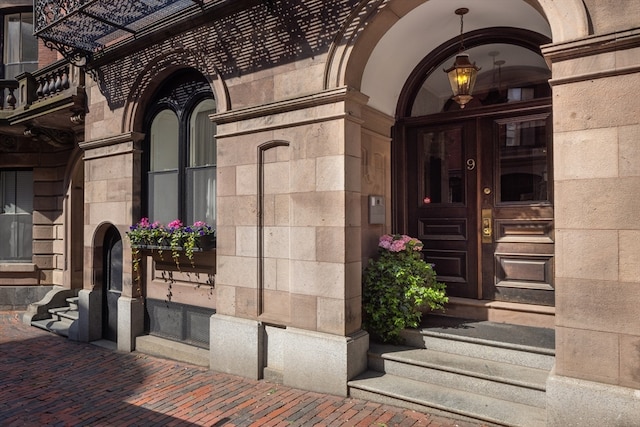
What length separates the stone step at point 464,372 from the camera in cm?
411

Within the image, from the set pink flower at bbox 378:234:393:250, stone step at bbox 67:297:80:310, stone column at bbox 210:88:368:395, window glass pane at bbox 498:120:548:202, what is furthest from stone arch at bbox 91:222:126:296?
window glass pane at bbox 498:120:548:202

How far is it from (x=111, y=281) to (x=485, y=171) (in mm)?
7037

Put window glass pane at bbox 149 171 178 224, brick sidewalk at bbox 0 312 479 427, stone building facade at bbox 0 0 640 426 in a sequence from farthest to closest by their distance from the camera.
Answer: window glass pane at bbox 149 171 178 224 < brick sidewalk at bbox 0 312 479 427 < stone building facade at bbox 0 0 640 426

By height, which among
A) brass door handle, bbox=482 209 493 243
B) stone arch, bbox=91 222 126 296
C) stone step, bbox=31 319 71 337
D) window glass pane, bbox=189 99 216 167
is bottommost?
stone step, bbox=31 319 71 337

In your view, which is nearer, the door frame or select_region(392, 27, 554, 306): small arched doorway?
select_region(392, 27, 554, 306): small arched doorway

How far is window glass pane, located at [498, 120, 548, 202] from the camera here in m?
5.47

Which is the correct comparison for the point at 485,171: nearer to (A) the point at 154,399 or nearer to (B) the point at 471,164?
(B) the point at 471,164

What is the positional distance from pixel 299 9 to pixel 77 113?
561 centimetres

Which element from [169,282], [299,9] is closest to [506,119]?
[299,9]

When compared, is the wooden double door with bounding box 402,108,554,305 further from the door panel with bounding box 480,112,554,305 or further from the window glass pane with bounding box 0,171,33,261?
the window glass pane with bounding box 0,171,33,261

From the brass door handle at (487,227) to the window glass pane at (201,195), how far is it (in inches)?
160

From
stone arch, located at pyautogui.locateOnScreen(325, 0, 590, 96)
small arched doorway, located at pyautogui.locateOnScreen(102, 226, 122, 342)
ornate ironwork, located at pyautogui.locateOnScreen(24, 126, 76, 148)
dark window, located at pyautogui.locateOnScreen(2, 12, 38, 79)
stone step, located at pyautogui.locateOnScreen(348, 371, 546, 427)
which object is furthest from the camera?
dark window, located at pyautogui.locateOnScreen(2, 12, 38, 79)

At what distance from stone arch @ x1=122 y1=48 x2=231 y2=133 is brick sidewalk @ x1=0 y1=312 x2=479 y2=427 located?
12.7 feet

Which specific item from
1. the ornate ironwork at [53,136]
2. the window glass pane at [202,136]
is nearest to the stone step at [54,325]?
the ornate ironwork at [53,136]
